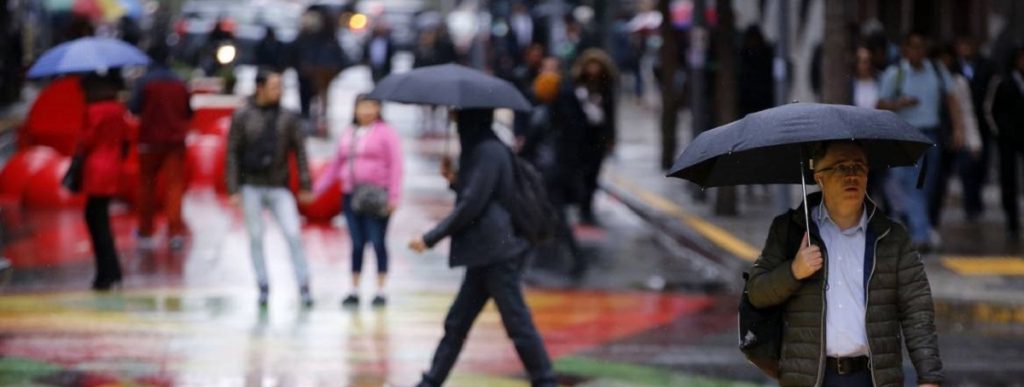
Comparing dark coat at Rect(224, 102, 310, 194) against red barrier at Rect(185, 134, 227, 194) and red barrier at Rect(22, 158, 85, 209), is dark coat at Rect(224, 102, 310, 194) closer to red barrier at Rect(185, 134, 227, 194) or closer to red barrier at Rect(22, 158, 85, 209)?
red barrier at Rect(22, 158, 85, 209)

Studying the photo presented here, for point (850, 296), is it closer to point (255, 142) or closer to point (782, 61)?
point (255, 142)

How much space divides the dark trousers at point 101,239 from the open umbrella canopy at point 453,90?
419 centimetres

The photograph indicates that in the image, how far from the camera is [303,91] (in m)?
30.9

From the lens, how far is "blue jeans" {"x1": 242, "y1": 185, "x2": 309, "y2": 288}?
43.3 feet

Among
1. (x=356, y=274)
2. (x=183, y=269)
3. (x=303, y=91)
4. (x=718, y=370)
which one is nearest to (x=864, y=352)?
(x=718, y=370)

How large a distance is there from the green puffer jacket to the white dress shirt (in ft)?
0.10

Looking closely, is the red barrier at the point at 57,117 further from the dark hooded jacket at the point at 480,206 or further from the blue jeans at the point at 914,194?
the dark hooded jacket at the point at 480,206

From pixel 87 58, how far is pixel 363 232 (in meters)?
2.57

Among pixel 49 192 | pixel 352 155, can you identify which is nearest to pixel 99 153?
pixel 352 155

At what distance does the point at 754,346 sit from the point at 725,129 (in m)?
0.72

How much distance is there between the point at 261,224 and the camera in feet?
43.5

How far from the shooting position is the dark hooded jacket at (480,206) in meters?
9.66

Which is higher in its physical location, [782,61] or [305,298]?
[782,61]

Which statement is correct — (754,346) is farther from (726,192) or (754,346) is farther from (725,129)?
(726,192)
